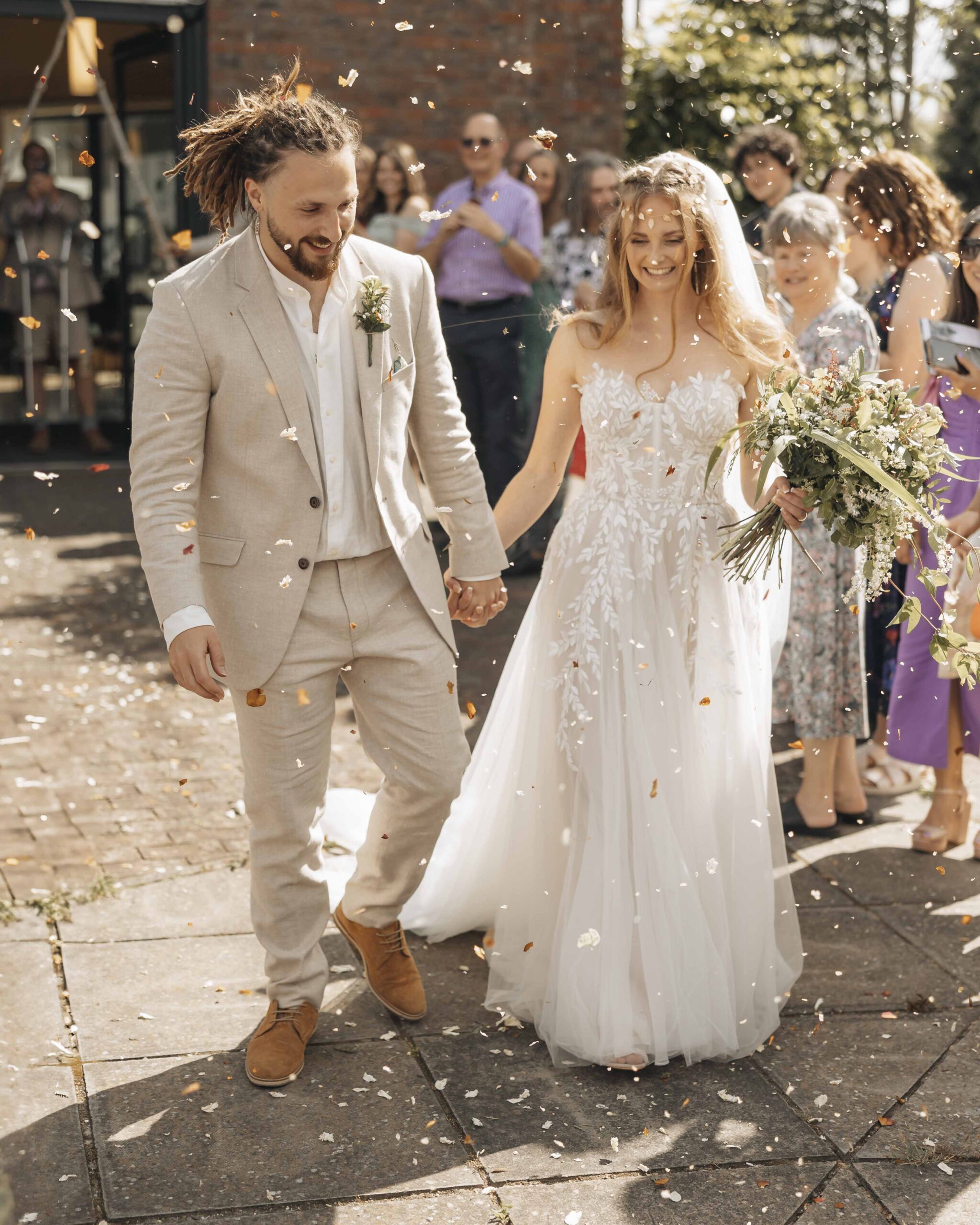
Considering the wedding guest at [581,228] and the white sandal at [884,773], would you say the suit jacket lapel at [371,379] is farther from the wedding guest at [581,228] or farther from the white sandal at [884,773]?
the wedding guest at [581,228]

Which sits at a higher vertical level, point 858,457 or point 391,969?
point 858,457

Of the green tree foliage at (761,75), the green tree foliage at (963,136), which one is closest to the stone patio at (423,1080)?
the green tree foliage at (761,75)

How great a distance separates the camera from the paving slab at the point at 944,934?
419 cm

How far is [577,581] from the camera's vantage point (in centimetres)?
396

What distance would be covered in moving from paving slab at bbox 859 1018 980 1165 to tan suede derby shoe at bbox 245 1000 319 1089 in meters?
1.33

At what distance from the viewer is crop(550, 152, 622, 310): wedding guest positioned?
8133 millimetres

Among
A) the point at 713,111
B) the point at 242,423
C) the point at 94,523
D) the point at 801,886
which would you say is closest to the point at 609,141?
the point at 713,111

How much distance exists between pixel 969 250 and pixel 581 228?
400cm

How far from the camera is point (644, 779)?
3.74 m

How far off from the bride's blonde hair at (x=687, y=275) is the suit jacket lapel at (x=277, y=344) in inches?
38.3

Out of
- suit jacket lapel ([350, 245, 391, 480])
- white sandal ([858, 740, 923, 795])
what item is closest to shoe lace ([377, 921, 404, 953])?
suit jacket lapel ([350, 245, 391, 480])

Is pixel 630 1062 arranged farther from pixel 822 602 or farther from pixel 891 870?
pixel 822 602

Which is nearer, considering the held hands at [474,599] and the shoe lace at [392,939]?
the held hands at [474,599]

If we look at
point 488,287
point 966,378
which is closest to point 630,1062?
point 966,378
